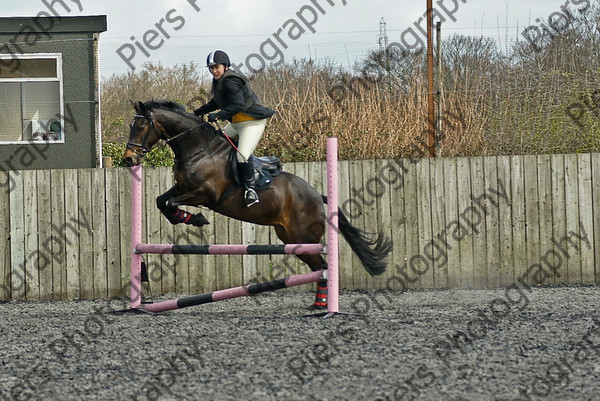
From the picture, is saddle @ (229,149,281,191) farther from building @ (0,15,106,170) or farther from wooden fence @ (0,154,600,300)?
building @ (0,15,106,170)

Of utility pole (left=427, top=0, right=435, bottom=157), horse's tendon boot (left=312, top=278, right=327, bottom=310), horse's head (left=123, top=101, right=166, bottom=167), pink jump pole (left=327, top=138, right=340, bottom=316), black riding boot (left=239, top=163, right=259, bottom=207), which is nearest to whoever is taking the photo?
pink jump pole (left=327, top=138, right=340, bottom=316)

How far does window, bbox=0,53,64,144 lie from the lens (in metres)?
16.4

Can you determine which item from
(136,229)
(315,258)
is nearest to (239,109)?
(136,229)

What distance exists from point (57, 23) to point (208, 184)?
9.10 m

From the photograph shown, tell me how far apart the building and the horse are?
844cm

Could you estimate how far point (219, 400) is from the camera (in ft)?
15.2

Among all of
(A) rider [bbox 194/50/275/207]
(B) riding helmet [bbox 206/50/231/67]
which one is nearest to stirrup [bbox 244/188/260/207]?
(A) rider [bbox 194/50/275/207]

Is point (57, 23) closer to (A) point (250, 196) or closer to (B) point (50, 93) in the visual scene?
(B) point (50, 93)

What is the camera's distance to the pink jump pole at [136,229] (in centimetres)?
812

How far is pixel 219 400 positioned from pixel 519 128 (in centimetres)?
1097

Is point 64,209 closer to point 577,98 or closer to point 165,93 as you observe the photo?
point 577,98

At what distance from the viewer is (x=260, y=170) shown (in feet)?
27.9

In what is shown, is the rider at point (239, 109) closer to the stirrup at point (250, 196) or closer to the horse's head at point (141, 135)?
the stirrup at point (250, 196)

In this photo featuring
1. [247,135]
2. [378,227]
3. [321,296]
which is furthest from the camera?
[378,227]
